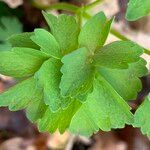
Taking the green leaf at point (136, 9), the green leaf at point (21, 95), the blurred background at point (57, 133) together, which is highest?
the green leaf at point (136, 9)

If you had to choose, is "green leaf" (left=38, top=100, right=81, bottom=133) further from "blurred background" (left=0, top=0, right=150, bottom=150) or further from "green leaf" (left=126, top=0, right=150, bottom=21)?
"blurred background" (left=0, top=0, right=150, bottom=150)

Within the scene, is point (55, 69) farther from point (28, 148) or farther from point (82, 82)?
point (28, 148)

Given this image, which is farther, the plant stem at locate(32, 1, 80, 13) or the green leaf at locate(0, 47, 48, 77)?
the plant stem at locate(32, 1, 80, 13)

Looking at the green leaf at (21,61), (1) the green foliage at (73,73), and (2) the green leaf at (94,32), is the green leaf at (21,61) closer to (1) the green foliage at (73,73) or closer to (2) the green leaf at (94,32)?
(1) the green foliage at (73,73)

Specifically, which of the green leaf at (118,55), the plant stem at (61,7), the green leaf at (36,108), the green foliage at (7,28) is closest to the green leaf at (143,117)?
the green leaf at (118,55)

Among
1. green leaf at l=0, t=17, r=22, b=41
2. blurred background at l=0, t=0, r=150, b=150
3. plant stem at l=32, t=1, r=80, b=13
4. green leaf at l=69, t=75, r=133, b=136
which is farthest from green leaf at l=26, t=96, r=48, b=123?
blurred background at l=0, t=0, r=150, b=150

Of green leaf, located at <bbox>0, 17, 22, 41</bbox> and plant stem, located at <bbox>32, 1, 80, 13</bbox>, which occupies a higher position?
plant stem, located at <bbox>32, 1, 80, 13</bbox>

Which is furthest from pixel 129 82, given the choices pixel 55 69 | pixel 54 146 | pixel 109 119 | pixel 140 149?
pixel 140 149
